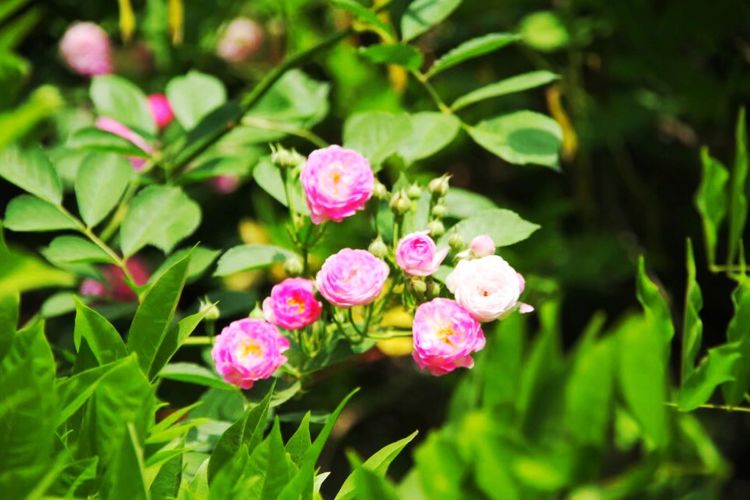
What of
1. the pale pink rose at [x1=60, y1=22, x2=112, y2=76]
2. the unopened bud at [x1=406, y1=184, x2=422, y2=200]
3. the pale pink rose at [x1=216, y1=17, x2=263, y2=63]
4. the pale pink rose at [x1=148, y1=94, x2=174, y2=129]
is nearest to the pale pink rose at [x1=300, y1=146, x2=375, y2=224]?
the unopened bud at [x1=406, y1=184, x2=422, y2=200]

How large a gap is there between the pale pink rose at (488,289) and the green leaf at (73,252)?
0.35 meters

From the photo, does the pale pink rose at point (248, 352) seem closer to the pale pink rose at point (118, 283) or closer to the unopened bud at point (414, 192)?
the unopened bud at point (414, 192)

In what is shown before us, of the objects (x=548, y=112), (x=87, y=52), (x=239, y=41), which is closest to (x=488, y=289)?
(x=548, y=112)

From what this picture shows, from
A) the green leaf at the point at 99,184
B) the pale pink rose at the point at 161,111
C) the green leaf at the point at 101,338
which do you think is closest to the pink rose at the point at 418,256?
the green leaf at the point at 101,338

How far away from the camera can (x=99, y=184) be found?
1.02 metres

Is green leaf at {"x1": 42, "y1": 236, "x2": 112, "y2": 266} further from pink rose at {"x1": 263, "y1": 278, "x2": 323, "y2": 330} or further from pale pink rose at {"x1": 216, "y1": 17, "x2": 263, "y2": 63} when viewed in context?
pale pink rose at {"x1": 216, "y1": 17, "x2": 263, "y2": 63}

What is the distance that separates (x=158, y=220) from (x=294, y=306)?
0.74 feet

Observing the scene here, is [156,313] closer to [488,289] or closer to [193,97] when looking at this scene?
[488,289]

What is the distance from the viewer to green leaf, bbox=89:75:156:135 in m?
1.20

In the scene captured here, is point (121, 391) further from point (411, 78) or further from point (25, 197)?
point (411, 78)

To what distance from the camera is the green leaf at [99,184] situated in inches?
39.0

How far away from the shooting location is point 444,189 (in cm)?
88

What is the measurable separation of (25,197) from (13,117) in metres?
0.58

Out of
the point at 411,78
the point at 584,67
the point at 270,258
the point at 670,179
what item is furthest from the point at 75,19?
the point at 670,179
